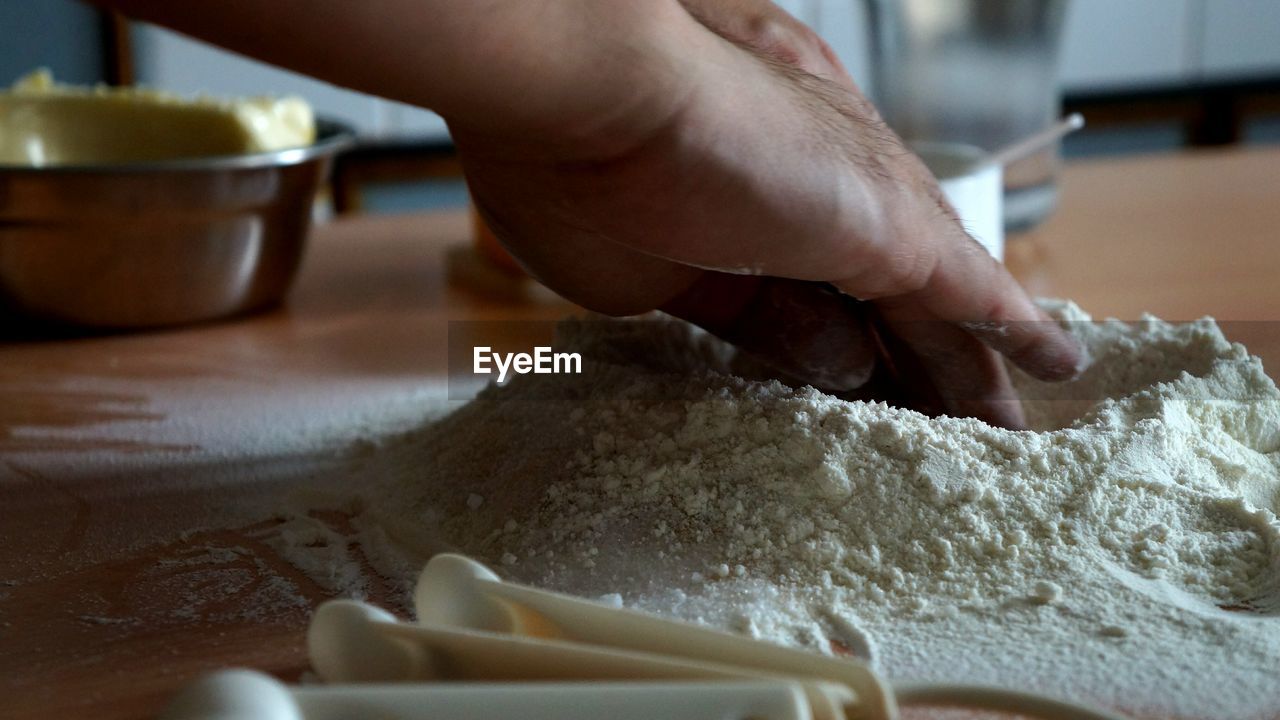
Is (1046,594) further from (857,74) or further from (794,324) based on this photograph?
(857,74)

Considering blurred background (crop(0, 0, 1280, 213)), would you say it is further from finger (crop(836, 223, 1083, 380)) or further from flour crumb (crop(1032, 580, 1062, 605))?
flour crumb (crop(1032, 580, 1062, 605))

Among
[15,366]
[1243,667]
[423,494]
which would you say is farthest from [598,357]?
[15,366]

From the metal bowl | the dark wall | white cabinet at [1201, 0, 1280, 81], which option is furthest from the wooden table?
white cabinet at [1201, 0, 1280, 81]

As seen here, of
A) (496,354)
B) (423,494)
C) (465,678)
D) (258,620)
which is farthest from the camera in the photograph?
(496,354)

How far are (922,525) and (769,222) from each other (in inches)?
5.5

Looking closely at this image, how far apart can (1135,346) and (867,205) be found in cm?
19

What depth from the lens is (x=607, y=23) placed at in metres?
0.44

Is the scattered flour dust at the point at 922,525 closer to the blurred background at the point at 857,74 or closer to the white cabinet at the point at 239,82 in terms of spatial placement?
the blurred background at the point at 857,74

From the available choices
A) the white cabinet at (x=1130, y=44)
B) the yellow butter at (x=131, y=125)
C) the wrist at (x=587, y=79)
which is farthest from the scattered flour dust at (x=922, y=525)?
the white cabinet at (x=1130, y=44)

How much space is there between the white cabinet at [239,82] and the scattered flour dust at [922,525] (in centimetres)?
158

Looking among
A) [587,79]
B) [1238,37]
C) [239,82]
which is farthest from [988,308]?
[1238,37]

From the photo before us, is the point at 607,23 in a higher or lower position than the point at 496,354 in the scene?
higher

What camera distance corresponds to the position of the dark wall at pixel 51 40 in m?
1.96

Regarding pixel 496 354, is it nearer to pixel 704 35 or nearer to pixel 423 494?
pixel 423 494
